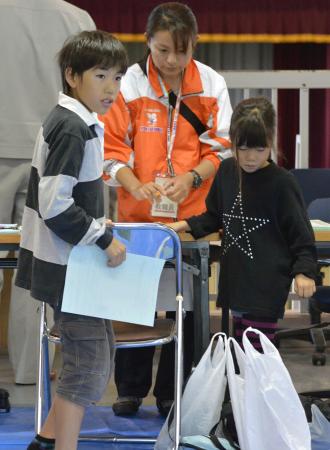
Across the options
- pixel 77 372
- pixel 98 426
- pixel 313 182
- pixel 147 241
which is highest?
pixel 313 182

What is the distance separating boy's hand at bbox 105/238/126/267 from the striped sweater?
2 centimetres

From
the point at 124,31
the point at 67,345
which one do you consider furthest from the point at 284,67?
the point at 67,345

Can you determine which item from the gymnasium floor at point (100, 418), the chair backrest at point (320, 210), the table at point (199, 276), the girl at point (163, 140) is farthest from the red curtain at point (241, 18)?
the table at point (199, 276)

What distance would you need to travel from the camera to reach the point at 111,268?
2.45 meters

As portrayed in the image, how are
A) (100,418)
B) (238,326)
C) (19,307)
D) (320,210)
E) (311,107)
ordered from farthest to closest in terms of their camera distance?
1. (311,107)
2. (320,210)
3. (19,307)
4. (100,418)
5. (238,326)

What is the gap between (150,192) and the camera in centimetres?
289

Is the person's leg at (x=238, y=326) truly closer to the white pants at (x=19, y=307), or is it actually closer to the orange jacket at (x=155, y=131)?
the orange jacket at (x=155, y=131)

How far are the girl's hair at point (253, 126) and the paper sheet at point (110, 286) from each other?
1.50 feet

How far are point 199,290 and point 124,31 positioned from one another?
16.9 feet

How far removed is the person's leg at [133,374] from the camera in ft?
10.3

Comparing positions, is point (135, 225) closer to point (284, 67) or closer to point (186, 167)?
point (186, 167)

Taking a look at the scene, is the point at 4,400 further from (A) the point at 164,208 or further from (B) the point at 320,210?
(B) the point at 320,210

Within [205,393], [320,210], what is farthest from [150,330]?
[320,210]

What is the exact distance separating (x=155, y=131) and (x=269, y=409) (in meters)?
1.04
